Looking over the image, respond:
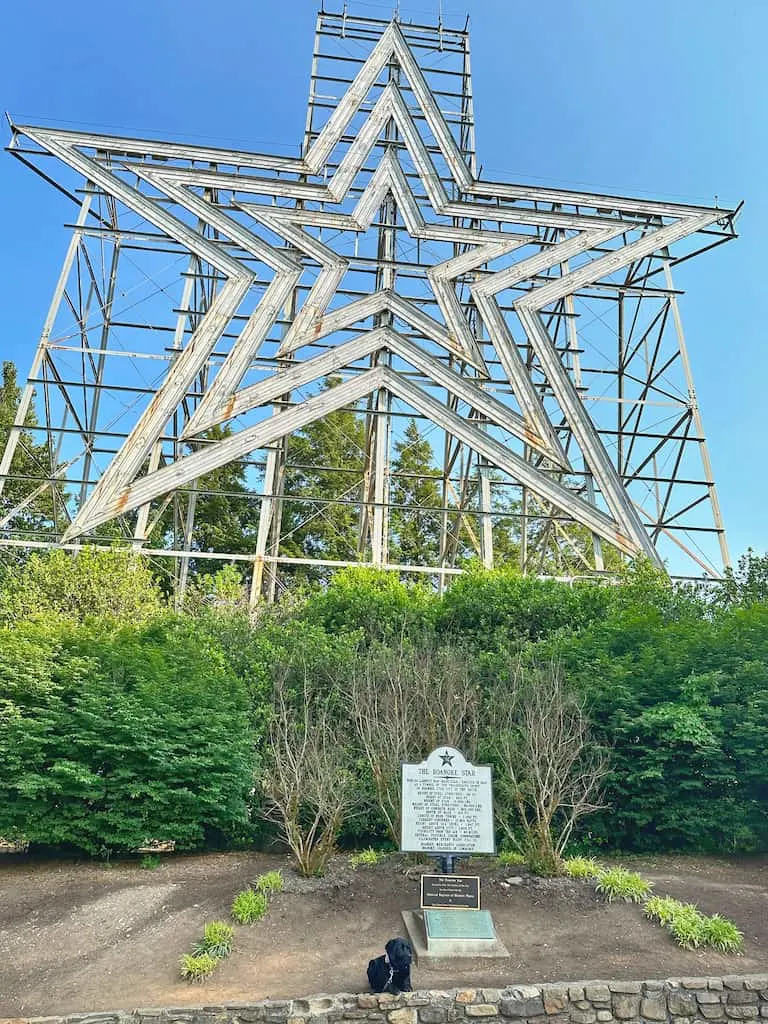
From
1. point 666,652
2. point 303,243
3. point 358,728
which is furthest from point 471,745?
point 303,243

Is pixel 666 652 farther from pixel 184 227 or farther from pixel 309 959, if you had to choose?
pixel 184 227

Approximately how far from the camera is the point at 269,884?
8.94 metres

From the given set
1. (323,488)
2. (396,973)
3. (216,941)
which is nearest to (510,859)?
(396,973)

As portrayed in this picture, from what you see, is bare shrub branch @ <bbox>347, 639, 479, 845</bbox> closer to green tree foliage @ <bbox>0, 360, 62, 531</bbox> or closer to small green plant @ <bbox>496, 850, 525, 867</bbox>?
small green plant @ <bbox>496, 850, 525, 867</bbox>

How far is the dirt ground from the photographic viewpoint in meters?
7.04

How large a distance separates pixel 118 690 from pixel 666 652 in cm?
790

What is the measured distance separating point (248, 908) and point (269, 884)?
663 millimetres

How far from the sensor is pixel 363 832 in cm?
1112

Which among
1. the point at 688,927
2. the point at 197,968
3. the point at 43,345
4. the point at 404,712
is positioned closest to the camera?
the point at 197,968

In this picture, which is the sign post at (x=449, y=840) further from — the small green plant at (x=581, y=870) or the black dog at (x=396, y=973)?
the small green plant at (x=581, y=870)

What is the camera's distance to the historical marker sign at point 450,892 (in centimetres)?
783

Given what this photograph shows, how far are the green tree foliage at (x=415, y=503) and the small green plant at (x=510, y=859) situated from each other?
828 inches

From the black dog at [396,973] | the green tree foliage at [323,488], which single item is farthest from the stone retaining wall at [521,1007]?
the green tree foliage at [323,488]

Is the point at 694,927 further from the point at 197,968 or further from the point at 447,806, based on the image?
the point at 197,968
